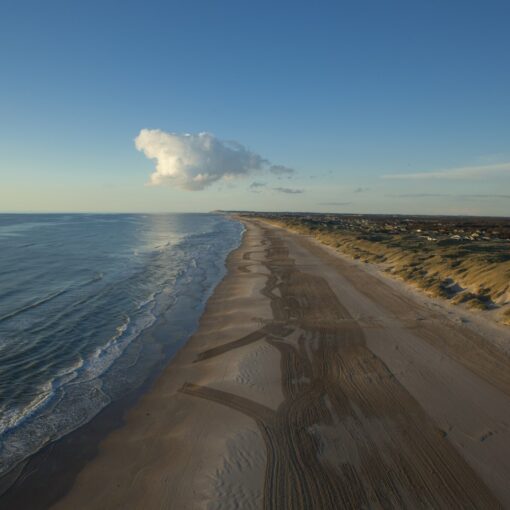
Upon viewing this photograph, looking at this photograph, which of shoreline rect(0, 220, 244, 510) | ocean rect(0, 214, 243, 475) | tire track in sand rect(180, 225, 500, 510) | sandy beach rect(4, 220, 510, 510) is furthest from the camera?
ocean rect(0, 214, 243, 475)

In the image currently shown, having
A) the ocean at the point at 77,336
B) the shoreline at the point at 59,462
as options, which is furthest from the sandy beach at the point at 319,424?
the ocean at the point at 77,336

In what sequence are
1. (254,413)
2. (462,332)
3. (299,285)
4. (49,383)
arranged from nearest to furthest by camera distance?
1. (254,413)
2. (49,383)
3. (462,332)
4. (299,285)

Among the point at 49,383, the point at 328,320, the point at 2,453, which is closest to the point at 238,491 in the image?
the point at 2,453

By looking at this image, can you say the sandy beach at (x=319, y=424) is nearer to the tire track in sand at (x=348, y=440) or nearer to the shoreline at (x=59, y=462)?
the tire track in sand at (x=348, y=440)

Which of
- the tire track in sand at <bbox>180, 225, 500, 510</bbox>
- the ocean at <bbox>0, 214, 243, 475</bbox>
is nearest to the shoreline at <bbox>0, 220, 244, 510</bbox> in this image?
the ocean at <bbox>0, 214, 243, 475</bbox>

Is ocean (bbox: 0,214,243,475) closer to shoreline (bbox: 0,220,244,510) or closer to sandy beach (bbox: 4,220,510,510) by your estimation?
shoreline (bbox: 0,220,244,510)

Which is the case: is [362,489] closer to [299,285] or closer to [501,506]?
[501,506]

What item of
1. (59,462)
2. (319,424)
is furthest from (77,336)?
(319,424)

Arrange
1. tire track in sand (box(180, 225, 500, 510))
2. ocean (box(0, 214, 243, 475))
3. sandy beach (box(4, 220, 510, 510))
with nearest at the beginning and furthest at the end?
tire track in sand (box(180, 225, 500, 510))
sandy beach (box(4, 220, 510, 510))
ocean (box(0, 214, 243, 475))
